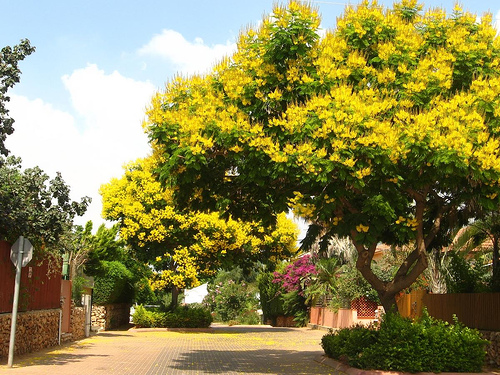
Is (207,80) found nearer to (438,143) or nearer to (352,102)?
(352,102)

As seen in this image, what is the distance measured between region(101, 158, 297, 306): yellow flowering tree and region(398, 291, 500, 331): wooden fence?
1202 centimetres

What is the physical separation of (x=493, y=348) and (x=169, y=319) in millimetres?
21637

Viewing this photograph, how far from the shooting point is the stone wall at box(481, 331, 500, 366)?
15586 mm

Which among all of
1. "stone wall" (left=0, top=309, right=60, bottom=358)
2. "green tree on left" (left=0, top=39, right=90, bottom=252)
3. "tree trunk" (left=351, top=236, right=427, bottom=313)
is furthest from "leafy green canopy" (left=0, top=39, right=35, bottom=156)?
"tree trunk" (left=351, top=236, right=427, bottom=313)

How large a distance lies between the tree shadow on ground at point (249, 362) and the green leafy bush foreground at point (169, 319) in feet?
44.4

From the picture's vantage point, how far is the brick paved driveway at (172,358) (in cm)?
1472

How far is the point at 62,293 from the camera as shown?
23.3 meters

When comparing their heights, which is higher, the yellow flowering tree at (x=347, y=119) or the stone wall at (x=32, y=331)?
the yellow flowering tree at (x=347, y=119)

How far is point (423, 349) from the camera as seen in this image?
13336 mm

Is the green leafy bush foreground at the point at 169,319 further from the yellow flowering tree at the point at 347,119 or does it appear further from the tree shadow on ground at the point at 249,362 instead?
the yellow flowering tree at the point at 347,119

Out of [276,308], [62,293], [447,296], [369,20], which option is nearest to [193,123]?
[369,20]

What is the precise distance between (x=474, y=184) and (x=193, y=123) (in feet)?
19.2

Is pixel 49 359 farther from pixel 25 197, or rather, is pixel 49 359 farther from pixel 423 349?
pixel 423 349

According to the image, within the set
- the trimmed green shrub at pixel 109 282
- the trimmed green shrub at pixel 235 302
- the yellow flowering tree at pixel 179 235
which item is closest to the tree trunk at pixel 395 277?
the yellow flowering tree at pixel 179 235
